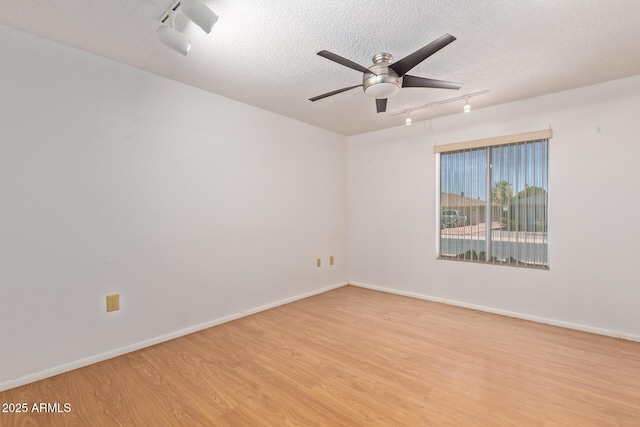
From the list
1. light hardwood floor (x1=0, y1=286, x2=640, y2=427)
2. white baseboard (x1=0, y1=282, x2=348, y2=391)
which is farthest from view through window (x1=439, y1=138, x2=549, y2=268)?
white baseboard (x1=0, y1=282, x2=348, y2=391)

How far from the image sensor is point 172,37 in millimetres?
1771

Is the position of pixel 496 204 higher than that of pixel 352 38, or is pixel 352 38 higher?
pixel 352 38

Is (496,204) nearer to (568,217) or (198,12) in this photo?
(568,217)

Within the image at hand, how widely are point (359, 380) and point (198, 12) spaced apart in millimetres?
2424

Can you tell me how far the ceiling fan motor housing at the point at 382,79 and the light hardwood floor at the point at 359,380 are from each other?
2059 millimetres

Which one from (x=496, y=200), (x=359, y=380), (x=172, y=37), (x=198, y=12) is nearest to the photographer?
(x=198, y=12)

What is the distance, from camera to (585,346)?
2.62 meters

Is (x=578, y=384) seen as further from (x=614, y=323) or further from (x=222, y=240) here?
(x=222, y=240)

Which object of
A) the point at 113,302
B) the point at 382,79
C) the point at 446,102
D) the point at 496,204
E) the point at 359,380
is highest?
the point at 446,102

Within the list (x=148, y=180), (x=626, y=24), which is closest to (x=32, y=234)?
(x=148, y=180)

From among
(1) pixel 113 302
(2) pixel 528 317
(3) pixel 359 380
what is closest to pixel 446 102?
(2) pixel 528 317

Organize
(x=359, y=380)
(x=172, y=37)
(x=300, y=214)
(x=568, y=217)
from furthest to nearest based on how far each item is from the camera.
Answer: (x=300, y=214) → (x=568, y=217) → (x=359, y=380) → (x=172, y=37)

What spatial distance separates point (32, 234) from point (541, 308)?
4.54 m

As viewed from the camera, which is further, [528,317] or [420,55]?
[528,317]
